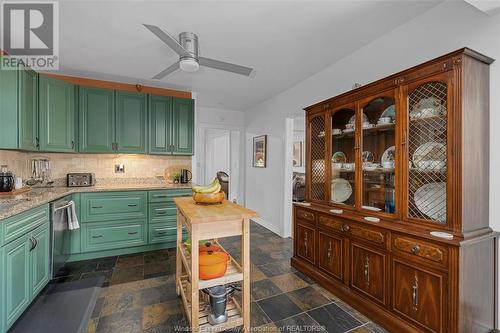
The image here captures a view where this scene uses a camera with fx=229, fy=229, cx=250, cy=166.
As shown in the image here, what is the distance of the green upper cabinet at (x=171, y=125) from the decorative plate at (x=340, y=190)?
98.2 inches

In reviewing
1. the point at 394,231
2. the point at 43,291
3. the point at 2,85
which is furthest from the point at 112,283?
the point at 394,231

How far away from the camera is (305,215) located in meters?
2.67

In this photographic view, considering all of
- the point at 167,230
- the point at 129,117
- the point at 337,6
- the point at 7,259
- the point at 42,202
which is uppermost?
the point at 337,6

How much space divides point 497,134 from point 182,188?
3.41m

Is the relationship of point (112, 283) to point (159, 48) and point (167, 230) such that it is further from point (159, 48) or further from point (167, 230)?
point (159, 48)

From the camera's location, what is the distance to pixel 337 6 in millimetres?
1889

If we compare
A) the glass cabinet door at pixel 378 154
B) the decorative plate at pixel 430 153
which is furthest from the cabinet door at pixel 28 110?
the decorative plate at pixel 430 153

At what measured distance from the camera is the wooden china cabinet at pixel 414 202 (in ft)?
4.78

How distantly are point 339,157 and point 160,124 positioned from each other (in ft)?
9.24

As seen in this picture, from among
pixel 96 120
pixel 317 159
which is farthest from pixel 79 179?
pixel 317 159

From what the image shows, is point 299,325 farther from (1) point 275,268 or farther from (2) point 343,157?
(2) point 343,157

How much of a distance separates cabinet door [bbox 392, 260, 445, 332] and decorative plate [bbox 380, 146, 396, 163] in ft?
2.77

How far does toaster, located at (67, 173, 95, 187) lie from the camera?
334 centimetres

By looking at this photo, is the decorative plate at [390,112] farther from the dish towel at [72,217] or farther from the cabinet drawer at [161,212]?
the dish towel at [72,217]
